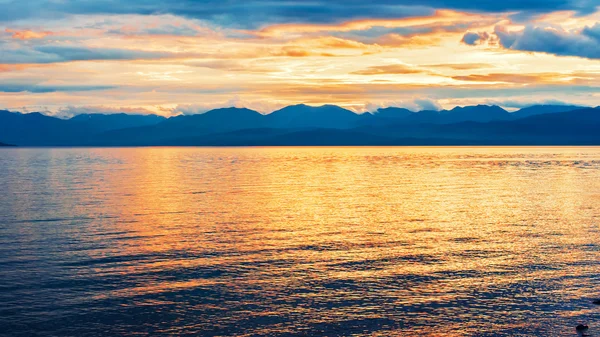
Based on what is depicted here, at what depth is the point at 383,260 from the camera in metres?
34.3

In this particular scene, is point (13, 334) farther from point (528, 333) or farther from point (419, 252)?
point (419, 252)

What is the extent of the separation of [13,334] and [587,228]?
4094 centimetres

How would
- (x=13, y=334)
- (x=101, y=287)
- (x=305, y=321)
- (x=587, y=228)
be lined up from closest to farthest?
(x=13, y=334)
(x=305, y=321)
(x=101, y=287)
(x=587, y=228)

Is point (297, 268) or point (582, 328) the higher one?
point (297, 268)

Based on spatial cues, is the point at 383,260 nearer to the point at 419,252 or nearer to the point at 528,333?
the point at 419,252

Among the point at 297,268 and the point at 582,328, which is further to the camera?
the point at 297,268

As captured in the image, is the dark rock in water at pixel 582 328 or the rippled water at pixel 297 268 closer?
the dark rock in water at pixel 582 328

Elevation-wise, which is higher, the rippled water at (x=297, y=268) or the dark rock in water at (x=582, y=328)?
the rippled water at (x=297, y=268)

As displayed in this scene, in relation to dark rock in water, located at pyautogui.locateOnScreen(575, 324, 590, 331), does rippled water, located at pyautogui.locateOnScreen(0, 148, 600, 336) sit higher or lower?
higher

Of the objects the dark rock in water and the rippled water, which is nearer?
the dark rock in water

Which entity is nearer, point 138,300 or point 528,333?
point 528,333

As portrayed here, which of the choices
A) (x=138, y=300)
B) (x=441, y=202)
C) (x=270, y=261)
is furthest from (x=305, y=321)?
(x=441, y=202)

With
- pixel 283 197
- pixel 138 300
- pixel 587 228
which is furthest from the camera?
pixel 283 197

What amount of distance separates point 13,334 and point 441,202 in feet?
161
